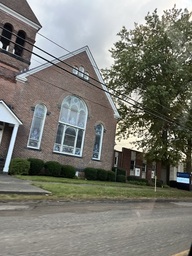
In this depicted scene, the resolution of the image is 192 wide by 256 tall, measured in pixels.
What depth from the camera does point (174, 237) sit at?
20.9ft

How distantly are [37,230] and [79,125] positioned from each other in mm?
17366

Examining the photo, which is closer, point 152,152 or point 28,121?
point 28,121

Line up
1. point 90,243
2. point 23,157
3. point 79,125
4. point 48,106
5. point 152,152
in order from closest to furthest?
point 90,243, point 23,157, point 48,106, point 79,125, point 152,152

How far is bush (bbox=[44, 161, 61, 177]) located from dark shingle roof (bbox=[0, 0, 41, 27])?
38.6ft

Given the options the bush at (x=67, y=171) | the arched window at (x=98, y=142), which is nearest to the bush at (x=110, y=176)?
the arched window at (x=98, y=142)

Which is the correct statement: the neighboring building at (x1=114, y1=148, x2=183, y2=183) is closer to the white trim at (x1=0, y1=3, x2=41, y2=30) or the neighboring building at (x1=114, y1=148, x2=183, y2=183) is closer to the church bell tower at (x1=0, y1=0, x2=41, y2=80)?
the church bell tower at (x1=0, y1=0, x2=41, y2=80)

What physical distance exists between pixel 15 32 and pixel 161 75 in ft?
45.1

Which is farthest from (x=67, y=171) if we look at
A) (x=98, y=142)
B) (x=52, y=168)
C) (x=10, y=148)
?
(x=10, y=148)

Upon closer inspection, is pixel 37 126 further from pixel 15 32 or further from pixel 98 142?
pixel 15 32

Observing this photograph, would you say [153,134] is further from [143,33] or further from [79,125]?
[143,33]

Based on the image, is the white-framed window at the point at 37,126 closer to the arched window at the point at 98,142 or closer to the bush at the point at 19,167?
the bush at the point at 19,167

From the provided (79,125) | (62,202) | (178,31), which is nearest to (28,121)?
(79,125)

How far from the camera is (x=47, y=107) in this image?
68.1 feet

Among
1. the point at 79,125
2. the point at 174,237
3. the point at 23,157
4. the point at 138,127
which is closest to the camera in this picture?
the point at 174,237
